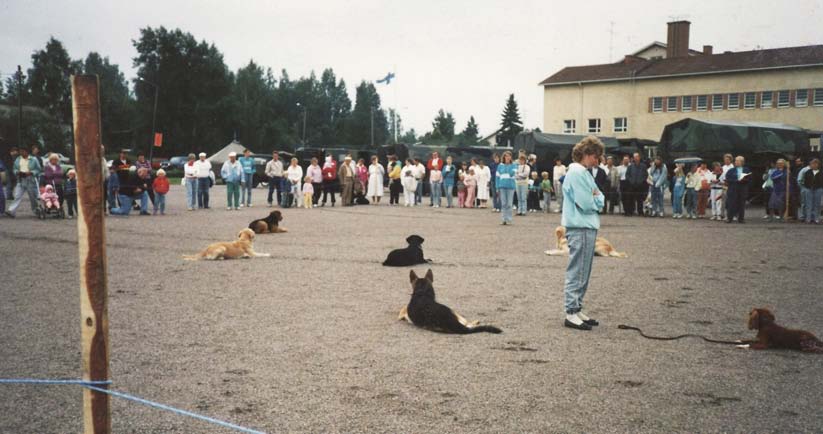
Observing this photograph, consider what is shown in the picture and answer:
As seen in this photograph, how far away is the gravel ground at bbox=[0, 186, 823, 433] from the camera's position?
4.86 metres

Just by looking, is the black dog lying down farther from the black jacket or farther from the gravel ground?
the black jacket

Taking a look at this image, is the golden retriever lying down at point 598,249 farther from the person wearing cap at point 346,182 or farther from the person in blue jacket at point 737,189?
the person wearing cap at point 346,182

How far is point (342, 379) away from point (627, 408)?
220cm

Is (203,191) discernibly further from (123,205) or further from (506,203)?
(506,203)

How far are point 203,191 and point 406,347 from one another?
21.7 metres

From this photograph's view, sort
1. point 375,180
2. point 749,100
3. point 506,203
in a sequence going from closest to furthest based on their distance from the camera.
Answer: point 506,203
point 375,180
point 749,100

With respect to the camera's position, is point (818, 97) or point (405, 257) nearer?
point (405, 257)

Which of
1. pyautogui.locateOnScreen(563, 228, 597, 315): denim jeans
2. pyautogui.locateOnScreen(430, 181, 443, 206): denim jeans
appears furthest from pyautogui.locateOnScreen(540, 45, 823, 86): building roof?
pyautogui.locateOnScreen(563, 228, 597, 315): denim jeans

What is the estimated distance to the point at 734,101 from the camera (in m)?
59.9

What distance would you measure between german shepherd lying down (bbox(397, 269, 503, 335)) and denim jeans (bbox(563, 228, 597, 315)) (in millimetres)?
958

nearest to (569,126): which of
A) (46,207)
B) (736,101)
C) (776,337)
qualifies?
(736,101)

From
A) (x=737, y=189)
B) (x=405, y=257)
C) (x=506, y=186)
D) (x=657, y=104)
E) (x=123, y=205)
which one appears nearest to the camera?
(x=405, y=257)

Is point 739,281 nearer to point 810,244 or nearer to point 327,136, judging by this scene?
point 810,244

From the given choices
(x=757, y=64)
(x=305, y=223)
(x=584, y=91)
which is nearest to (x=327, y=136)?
(x=584, y=91)
